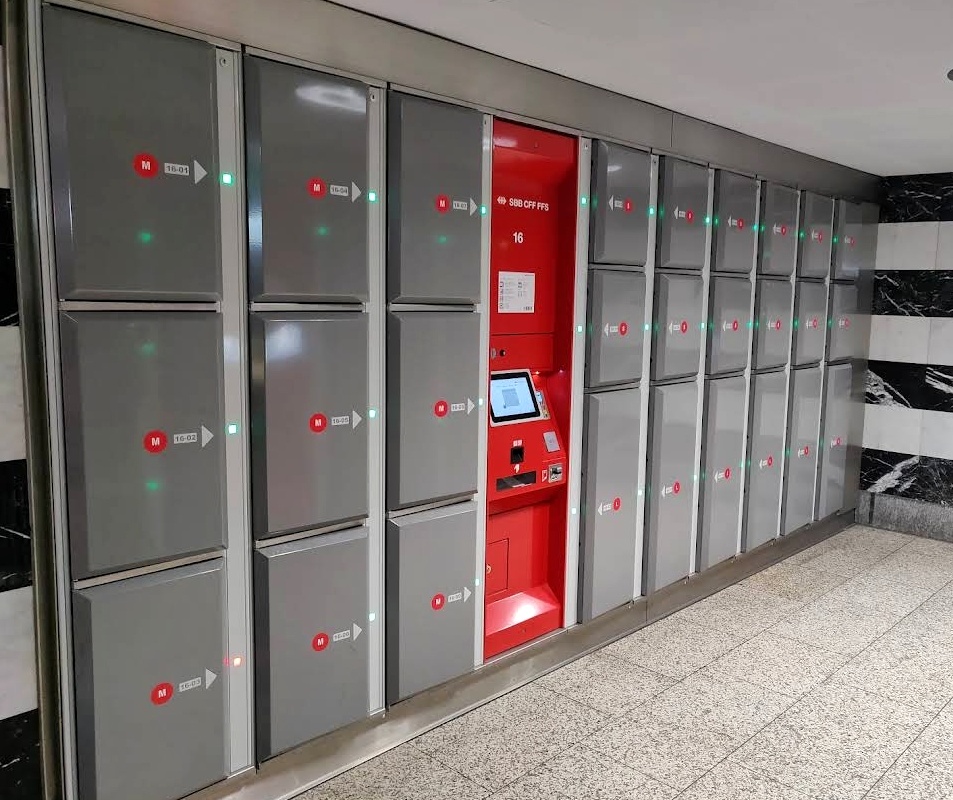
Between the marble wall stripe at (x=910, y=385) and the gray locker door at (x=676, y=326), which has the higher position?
the gray locker door at (x=676, y=326)

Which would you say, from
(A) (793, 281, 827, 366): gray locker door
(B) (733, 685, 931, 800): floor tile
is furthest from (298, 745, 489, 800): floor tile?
(A) (793, 281, 827, 366): gray locker door

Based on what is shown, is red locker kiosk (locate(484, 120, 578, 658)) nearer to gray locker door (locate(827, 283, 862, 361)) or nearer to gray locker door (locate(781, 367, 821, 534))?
gray locker door (locate(781, 367, 821, 534))

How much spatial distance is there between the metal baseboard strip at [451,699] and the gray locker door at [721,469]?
5.3 inches

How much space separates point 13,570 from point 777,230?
163 inches

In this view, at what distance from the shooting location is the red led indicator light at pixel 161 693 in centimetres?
229

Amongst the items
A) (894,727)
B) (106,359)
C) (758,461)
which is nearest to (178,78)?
(106,359)

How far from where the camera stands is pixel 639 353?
3812mm

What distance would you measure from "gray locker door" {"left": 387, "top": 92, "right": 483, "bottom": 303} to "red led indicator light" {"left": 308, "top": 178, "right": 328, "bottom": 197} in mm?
272

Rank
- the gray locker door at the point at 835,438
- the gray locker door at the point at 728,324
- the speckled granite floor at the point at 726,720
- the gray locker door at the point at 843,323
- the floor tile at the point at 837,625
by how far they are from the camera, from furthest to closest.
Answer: the gray locker door at the point at 835,438, the gray locker door at the point at 843,323, the gray locker door at the point at 728,324, the floor tile at the point at 837,625, the speckled granite floor at the point at 726,720

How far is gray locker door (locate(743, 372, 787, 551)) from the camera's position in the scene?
475 centimetres

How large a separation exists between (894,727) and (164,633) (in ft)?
9.02

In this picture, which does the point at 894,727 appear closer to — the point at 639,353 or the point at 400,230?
the point at 639,353

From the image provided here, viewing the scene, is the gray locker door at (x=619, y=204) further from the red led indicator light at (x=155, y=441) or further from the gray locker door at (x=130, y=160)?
the red led indicator light at (x=155, y=441)

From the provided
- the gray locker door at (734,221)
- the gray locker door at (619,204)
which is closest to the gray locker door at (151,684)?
the gray locker door at (619,204)
